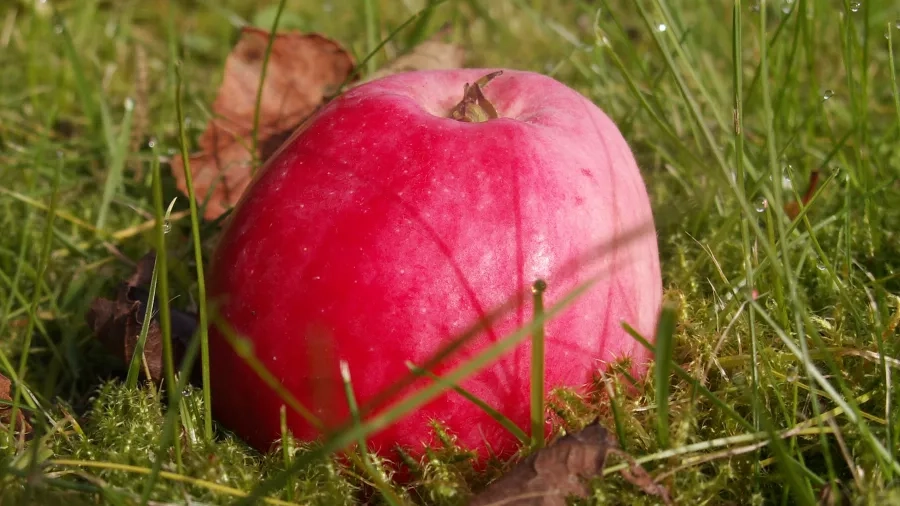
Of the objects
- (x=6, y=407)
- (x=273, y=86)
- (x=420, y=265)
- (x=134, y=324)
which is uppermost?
(x=273, y=86)

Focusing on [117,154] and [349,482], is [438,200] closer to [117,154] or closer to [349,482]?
[349,482]

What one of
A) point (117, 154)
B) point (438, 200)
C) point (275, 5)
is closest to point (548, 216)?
point (438, 200)

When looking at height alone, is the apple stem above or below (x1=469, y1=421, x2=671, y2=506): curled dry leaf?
above

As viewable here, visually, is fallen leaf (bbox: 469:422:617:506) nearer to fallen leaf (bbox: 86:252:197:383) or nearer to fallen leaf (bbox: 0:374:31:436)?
fallen leaf (bbox: 86:252:197:383)

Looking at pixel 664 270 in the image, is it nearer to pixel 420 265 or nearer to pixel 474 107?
pixel 474 107

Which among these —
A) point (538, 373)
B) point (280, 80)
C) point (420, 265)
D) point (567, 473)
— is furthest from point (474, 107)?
point (280, 80)

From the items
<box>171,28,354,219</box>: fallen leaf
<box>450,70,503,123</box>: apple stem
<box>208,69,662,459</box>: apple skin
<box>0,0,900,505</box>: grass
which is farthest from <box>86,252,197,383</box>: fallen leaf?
<box>450,70,503,123</box>: apple stem
